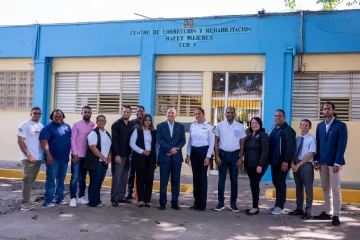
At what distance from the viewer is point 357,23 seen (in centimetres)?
1055

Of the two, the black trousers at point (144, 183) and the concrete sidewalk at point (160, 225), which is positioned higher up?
the black trousers at point (144, 183)

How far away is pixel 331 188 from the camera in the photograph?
258 inches

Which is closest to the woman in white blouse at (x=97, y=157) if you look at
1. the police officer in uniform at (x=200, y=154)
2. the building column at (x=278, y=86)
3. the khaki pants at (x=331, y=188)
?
the police officer in uniform at (x=200, y=154)

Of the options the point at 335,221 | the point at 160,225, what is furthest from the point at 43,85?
the point at 335,221

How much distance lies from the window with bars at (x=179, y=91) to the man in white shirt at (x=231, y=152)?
4654mm

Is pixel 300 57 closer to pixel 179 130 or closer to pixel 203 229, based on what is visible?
pixel 179 130

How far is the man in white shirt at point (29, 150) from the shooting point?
276 inches

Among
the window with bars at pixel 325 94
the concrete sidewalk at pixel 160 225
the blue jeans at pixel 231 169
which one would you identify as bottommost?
the concrete sidewalk at pixel 160 225

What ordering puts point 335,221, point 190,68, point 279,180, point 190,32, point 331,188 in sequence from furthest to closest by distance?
point 190,68 → point 190,32 → point 279,180 → point 331,188 → point 335,221

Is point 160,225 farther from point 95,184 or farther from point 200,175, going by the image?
point 95,184

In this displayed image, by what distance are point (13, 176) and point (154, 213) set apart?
19.4 ft

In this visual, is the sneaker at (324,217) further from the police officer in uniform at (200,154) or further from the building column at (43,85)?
the building column at (43,85)

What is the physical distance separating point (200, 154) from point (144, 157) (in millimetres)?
1010

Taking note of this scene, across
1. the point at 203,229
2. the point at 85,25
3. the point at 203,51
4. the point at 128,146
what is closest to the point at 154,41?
the point at 203,51
